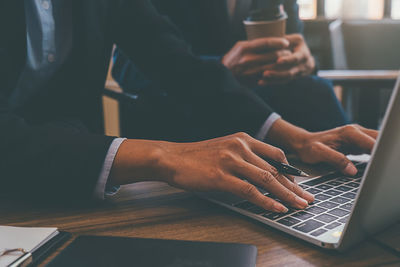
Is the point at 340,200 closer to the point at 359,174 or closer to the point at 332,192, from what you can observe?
the point at 332,192

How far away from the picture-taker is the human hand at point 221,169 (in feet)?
2.01

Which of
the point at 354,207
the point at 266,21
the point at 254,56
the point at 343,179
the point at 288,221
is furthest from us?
the point at 254,56

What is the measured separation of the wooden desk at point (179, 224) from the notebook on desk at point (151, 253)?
0.09 ft

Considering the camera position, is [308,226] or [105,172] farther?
[105,172]

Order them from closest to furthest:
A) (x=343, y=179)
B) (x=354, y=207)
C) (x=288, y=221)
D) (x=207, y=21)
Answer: (x=354, y=207) < (x=288, y=221) < (x=343, y=179) < (x=207, y=21)

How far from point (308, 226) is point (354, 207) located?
0.11 metres

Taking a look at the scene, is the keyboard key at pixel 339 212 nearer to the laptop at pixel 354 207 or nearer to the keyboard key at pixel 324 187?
the laptop at pixel 354 207

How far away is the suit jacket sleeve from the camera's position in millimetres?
1038

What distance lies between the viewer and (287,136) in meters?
0.98

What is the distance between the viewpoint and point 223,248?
0.49 metres

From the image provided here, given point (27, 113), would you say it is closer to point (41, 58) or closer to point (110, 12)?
point (41, 58)

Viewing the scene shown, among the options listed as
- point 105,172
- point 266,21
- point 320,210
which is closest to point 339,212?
point 320,210

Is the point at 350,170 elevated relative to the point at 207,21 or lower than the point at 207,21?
lower

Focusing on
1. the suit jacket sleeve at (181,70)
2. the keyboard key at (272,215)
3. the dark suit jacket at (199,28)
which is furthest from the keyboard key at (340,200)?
the dark suit jacket at (199,28)
